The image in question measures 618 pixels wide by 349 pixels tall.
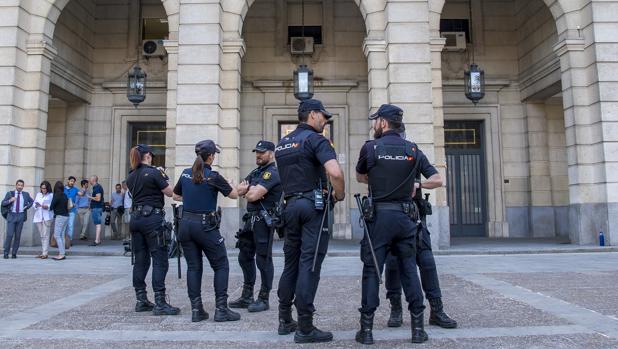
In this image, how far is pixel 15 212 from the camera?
11508 mm

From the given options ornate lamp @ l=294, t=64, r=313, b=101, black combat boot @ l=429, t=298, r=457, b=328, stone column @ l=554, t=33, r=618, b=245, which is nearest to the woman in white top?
ornate lamp @ l=294, t=64, r=313, b=101

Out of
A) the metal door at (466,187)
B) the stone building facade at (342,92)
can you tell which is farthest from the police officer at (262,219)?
the metal door at (466,187)

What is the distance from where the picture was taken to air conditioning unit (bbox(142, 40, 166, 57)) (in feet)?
54.6

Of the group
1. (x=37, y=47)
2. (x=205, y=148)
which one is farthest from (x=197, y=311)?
(x=37, y=47)

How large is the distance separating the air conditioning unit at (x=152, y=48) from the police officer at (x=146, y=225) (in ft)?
38.9

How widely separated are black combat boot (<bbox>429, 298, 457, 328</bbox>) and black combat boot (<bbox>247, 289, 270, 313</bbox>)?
6.41ft

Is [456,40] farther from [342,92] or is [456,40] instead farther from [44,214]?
[44,214]

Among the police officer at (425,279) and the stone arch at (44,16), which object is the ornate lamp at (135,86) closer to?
the stone arch at (44,16)

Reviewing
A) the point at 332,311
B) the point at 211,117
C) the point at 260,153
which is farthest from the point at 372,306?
the point at 211,117

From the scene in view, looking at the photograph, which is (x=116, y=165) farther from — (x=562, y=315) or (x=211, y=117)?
(x=562, y=315)

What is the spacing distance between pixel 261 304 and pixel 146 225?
165 cm

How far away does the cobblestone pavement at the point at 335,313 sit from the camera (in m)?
4.24

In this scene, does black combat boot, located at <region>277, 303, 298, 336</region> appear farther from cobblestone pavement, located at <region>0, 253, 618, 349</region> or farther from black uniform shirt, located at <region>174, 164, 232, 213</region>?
black uniform shirt, located at <region>174, 164, 232, 213</region>

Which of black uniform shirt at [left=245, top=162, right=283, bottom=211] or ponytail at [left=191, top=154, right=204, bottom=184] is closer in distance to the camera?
ponytail at [left=191, top=154, right=204, bottom=184]
